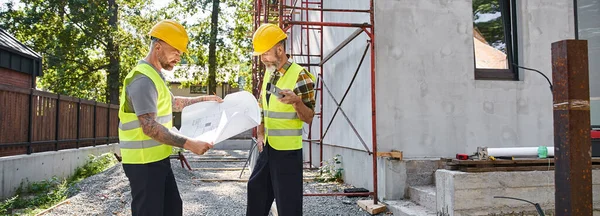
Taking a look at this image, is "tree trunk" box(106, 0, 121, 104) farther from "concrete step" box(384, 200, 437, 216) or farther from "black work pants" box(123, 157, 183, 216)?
"black work pants" box(123, 157, 183, 216)

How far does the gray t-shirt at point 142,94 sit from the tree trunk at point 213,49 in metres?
24.2

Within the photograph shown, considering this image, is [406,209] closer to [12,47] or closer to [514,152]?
[514,152]

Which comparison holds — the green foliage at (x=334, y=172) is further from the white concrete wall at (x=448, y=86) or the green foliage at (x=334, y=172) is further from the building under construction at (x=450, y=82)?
the white concrete wall at (x=448, y=86)

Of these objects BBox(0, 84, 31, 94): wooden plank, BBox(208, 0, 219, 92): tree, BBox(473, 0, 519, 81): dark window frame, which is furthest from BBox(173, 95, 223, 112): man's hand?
BBox(208, 0, 219, 92): tree

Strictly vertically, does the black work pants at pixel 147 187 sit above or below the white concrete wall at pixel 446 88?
below

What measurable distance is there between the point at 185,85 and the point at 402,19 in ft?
83.8

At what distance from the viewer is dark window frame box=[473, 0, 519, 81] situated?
633cm

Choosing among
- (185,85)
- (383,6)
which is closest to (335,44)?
(383,6)

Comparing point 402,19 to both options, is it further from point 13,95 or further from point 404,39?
point 13,95

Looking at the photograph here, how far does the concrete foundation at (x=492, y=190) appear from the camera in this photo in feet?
13.6

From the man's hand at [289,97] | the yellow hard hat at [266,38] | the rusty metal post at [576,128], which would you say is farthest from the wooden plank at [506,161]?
the yellow hard hat at [266,38]

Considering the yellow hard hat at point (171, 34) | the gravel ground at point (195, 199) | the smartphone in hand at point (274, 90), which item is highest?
the yellow hard hat at point (171, 34)

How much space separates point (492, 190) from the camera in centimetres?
421

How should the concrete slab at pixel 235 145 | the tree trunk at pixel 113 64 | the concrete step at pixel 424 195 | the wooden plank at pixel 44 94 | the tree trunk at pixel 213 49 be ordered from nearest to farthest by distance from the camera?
the concrete step at pixel 424 195
the wooden plank at pixel 44 94
the tree trunk at pixel 113 64
the concrete slab at pixel 235 145
the tree trunk at pixel 213 49
